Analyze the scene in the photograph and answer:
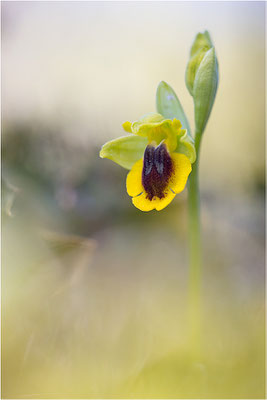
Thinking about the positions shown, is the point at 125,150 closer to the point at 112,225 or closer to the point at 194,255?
the point at 194,255

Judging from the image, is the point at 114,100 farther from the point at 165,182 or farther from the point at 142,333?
the point at 142,333

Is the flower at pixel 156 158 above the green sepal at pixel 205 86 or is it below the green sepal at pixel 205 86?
below

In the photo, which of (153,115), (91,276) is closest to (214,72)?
(153,115)

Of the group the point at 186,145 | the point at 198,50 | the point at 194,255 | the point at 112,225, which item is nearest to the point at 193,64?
the point at 198,50

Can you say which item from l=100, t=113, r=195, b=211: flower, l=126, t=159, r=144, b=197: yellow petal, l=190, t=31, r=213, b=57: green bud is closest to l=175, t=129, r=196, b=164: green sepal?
l=100, t=113, r=195, b=211: flower

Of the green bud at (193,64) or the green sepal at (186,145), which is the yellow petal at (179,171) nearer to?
the green sepal at (186,145)

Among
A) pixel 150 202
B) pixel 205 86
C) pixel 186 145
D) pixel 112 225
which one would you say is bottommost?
pixel 112 225

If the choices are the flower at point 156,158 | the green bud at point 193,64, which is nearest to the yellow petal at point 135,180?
Result: the flower at point 156,158

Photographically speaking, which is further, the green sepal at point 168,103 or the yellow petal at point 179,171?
the green sepal at point 168,103
